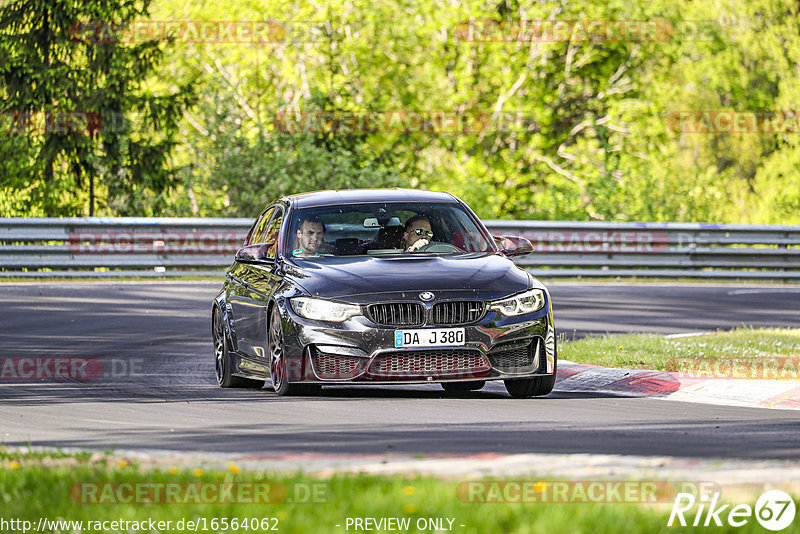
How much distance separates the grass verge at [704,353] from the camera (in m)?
12.8

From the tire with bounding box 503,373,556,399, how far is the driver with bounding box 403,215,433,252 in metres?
1.33

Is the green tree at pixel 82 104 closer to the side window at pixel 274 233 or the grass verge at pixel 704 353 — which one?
the grass verge at pixel 704 353

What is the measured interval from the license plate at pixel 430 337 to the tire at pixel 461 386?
122cm

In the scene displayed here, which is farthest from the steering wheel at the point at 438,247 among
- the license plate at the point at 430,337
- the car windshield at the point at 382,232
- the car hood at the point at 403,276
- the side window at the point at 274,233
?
the license plate at the point at 430,337

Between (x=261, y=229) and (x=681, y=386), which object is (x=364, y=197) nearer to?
(x=261, y=229)

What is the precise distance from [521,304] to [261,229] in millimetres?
3411

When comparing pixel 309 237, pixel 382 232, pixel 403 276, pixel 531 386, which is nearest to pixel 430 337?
pixel 403 276

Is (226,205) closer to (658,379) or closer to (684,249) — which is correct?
(684,249)

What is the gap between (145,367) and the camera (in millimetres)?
13609

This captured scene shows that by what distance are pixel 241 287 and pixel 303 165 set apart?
1930 cm

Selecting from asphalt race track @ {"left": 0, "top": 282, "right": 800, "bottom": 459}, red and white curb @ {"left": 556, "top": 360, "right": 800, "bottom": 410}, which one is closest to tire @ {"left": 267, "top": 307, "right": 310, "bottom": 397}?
asphalt race track @ {"left": 0, "top": 282, "right": 800, "bottom": 459}

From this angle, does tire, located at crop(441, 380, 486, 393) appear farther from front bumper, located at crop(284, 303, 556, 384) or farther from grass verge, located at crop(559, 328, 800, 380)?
grass verge, located at crop(559, 328, 800, 380)

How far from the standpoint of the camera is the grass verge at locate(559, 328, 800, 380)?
12.8 m

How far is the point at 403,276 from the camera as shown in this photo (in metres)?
10.9
